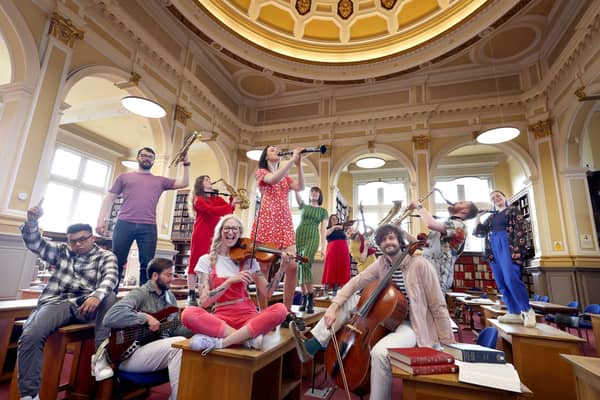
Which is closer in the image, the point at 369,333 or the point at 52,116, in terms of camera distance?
the point at 369,333

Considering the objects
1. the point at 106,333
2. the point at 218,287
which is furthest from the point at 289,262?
the point at 106,333

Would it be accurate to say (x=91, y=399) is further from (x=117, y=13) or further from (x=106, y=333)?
(x=117, y=13)

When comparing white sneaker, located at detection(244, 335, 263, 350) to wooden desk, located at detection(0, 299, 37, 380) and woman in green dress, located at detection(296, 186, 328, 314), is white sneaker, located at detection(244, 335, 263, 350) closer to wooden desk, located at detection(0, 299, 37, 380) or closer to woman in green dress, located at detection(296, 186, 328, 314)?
woman in green dress, located at detection(296, 186, 328, 314)

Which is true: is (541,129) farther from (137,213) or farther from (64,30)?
(64,30)

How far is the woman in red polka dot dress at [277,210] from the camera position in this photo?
2307 mm

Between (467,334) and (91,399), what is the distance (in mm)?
4904

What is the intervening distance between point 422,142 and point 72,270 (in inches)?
273

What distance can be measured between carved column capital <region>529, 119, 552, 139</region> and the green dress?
5.84 meters

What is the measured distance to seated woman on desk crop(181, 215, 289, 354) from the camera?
157 cm

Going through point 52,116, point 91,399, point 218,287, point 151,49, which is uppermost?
point 151,49

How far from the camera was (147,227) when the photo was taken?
2705 millimetres

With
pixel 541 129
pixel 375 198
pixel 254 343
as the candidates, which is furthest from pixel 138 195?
pixel 375 198

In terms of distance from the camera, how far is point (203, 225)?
301cm

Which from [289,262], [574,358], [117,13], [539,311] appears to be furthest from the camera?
[117,13]
